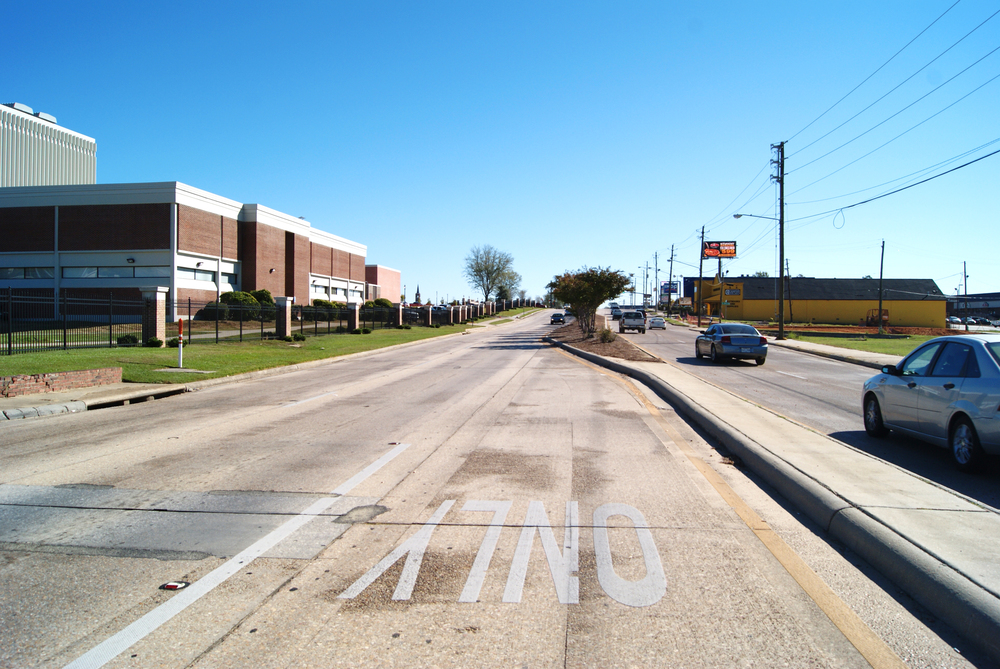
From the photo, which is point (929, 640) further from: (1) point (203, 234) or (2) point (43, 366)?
(1) point (203, 234)

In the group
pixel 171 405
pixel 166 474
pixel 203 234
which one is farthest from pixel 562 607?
pixel 203 234

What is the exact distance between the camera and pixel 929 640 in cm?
360

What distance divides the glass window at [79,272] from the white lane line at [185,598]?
5534 cm

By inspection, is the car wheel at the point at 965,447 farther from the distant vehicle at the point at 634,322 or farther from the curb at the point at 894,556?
the distant vehicle at the point at 634,322

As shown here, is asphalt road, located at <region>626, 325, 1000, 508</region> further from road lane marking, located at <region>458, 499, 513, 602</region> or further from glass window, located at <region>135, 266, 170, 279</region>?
glass window, located at <region>135, 266, 170, 279</region>

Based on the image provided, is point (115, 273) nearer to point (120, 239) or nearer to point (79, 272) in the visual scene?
point (120, 239)

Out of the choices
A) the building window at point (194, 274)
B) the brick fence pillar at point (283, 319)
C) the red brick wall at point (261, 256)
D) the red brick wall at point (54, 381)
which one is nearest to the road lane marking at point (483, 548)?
the red brick wall at point (54, 381)

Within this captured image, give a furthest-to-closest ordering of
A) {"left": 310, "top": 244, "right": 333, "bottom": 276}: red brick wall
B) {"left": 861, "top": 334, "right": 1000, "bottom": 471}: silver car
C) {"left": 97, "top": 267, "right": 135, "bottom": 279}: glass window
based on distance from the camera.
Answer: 1. {"left": 310, "top": 244, "right": 333, "bottom": 276}: red brick wall
2. {"left": 97, "top": 267, "right": 135, "bottom": 279}: glass window
3. {"left": 861, "top": 334, "right": 1000, "bottom": 471}: silver car

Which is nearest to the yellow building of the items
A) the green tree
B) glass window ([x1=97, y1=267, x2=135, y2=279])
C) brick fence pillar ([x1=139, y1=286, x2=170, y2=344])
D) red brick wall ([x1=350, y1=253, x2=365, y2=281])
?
the green tree

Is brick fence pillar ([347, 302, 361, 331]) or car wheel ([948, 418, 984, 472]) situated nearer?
car wheel ([948, 418, 984, 472])

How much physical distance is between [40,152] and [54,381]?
95.8m

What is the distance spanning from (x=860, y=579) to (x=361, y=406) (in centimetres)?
1004

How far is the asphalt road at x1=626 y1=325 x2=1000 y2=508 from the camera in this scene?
24.0 feet

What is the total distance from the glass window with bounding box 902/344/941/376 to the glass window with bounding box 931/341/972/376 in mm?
214
